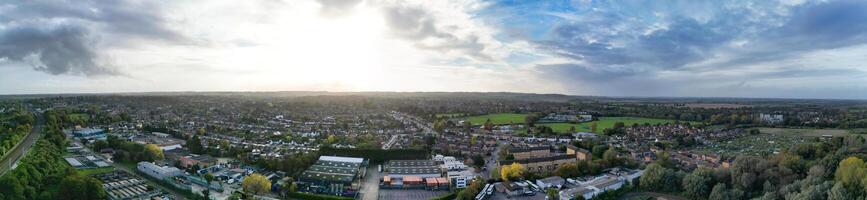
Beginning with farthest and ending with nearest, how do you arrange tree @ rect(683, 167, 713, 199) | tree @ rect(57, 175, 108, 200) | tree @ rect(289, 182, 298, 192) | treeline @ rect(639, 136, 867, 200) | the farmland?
the farmland < tree @ rect(289, 182, 298, 192) < tree @ rect(683, 167, 713, 199) < tree @ rect(57, 175, 108, 200) < treeline @ rect(639, 136, 867, 200)

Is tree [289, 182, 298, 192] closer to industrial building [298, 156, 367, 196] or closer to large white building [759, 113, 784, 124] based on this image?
industrial building [298, 156, 367, 196]

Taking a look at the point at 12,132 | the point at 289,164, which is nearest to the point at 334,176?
the point at 289,164

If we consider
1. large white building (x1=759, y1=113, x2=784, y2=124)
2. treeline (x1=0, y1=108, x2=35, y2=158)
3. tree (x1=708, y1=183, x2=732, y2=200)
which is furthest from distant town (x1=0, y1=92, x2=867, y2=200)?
large white building (x1=759, y1=113, x2=784, y2=124)

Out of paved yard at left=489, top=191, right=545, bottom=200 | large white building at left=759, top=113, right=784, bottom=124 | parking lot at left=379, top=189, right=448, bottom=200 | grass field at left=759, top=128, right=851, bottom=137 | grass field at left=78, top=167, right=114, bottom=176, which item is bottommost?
parking lot at left=379, top=189, right=448, bottom=200

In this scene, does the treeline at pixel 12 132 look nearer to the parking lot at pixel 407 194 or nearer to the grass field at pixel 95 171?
the grass field at pixel 95 171

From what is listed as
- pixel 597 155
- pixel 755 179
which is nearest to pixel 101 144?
pixel 597 155

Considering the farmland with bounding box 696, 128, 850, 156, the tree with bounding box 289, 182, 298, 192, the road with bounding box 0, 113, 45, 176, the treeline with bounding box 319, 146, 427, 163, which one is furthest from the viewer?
the farmland with bounding box 696, 128, 850, 156

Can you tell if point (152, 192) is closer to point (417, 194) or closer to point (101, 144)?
point (417, 194)
